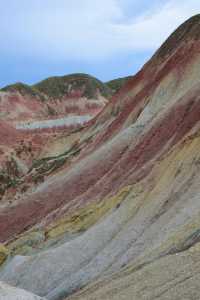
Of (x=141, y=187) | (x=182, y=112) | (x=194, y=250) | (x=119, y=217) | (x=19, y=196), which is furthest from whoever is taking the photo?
(x=19, y=196)

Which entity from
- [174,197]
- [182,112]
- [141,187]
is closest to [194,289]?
[174,197]

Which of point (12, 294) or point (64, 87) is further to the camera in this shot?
point (64, 87)

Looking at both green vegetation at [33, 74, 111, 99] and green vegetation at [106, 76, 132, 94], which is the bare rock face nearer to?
green vegetation at [33, 74, 111, 99]

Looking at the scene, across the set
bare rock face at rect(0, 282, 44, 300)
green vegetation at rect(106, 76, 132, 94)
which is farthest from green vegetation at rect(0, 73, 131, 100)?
bare rock face at rect(0, 282, 44, 300)

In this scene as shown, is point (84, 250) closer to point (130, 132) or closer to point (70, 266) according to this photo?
point (70, 266)

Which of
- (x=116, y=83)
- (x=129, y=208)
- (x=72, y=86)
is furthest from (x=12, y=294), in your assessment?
(x=116, y=83)

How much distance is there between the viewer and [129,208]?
32250 mm

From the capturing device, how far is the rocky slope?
68.1ft

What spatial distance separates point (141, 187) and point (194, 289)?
18620mm

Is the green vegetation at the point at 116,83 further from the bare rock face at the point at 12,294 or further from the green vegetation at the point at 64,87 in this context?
the bare rock face at the point at 12,294

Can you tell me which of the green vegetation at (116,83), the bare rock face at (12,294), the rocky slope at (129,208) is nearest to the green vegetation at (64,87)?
the green vegetation at (116,83)

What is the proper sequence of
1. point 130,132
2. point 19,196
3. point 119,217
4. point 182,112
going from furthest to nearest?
point 19,196 < point 130,132 < point 182,112 < point 119,217

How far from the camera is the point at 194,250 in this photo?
62.4ft

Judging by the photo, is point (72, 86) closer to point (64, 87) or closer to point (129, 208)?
point (64, 87)
